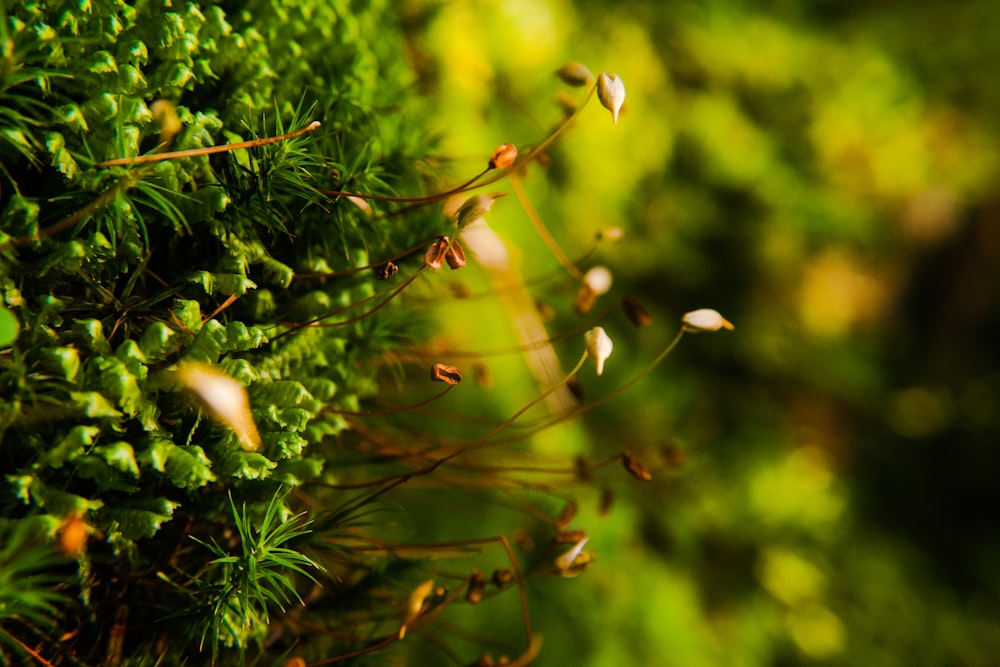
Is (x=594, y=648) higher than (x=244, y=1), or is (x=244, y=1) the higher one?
(x=244, y=1)

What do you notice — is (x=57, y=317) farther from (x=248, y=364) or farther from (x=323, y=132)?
(x=323, y=132)

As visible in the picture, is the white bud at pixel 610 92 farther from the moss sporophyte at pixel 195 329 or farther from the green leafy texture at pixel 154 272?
the green leafy texture at pixel 154 272

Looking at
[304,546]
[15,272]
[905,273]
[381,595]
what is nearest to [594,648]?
[381,595]

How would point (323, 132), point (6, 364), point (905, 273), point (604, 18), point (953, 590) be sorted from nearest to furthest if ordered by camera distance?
1. point (6, 364)
2. point (323, 132)
3. point (604, 18)
4. point (953, 590)
5. point (905, 273)

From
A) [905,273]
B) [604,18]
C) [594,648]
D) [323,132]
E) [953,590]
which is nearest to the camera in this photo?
[323,132]

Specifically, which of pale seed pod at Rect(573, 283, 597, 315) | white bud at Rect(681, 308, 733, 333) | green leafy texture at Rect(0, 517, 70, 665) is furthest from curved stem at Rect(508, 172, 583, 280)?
green leafy texture at Rect(0, 517, 70, 665)

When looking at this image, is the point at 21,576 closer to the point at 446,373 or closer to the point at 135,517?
the point at 135,517

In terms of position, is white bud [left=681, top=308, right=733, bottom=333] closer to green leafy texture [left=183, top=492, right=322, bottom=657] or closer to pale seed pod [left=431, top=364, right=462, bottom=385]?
pale seed pod [left=431, top=364, right=462, bottom=385]

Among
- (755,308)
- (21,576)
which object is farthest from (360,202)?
(755,308)

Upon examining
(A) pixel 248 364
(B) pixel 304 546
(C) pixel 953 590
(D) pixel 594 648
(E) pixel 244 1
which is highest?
(E) pixel 244 1
